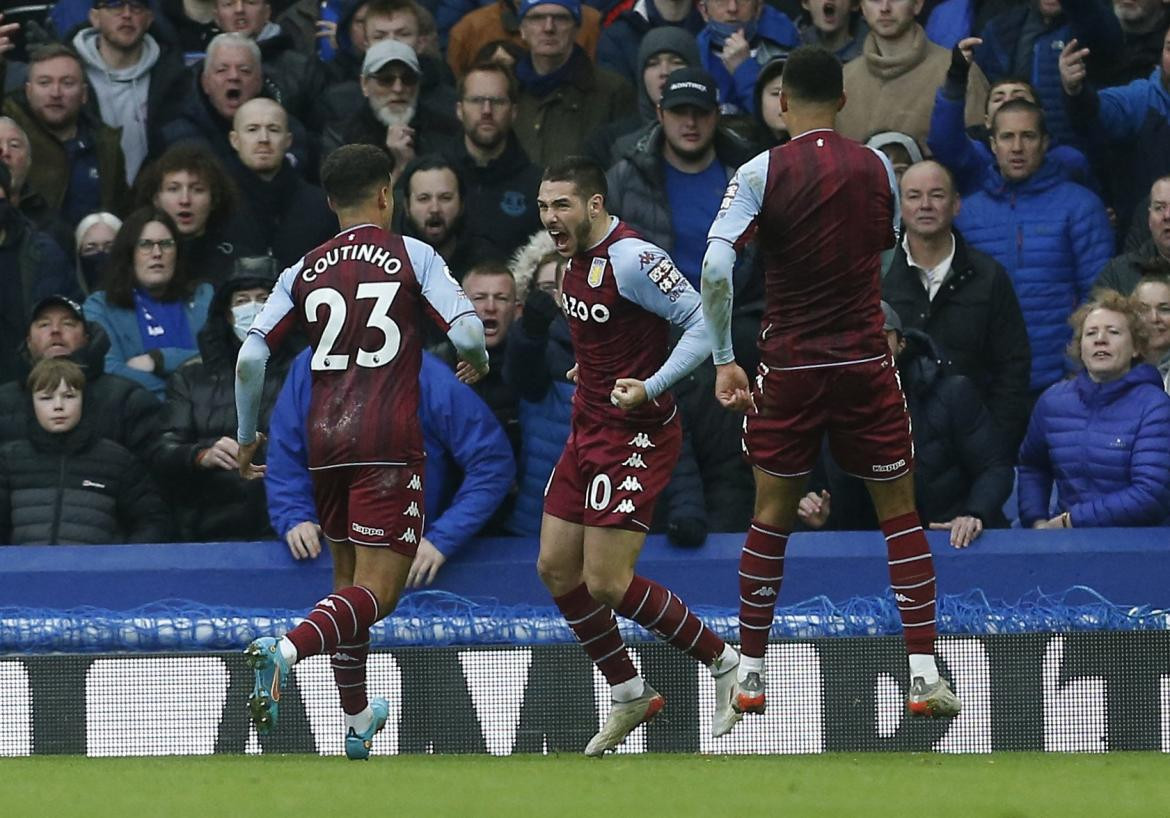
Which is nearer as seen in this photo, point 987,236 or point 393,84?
point 987,236

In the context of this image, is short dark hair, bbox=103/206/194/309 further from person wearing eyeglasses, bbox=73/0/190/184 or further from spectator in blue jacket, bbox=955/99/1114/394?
spectator in blue jacket, bbox=955/99/1114/394

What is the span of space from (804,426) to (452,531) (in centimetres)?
228

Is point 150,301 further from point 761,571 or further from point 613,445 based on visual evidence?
point 761,571

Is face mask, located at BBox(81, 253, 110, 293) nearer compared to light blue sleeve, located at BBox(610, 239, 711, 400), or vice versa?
light blue sleeve, located at BBox(610, 239, 711, 400)

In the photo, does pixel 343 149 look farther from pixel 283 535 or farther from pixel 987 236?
pixel 987 236

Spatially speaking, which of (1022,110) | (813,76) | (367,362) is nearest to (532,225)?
(1022,110)

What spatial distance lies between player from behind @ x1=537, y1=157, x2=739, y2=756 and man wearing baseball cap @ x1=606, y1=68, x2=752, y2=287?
2490 millimetres

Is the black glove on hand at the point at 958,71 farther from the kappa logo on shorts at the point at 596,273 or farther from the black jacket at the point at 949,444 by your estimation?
the kappa logo on shorts at the point at 596,273

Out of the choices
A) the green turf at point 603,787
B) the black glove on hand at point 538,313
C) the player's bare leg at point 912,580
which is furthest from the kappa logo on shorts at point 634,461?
the black glove on hand at point 538,313

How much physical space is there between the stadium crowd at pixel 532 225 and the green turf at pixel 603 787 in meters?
1.92

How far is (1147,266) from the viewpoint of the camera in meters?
10.2

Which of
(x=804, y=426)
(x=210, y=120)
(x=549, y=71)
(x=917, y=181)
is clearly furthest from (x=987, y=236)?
(x=210, y=120)

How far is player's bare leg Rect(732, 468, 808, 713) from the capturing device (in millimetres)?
7879

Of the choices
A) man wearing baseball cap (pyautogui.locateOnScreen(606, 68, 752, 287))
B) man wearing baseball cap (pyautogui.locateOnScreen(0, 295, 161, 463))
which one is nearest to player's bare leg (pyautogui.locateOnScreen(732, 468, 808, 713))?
man wearing baseball cap (pyautogui.locateOnScreen(606, 68, 752, 287))
